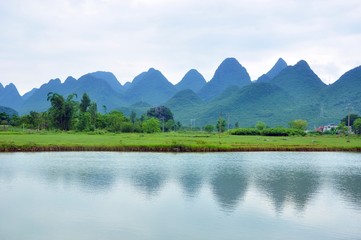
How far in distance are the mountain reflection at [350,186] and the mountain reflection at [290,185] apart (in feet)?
3.51

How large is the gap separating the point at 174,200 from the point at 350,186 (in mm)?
9346

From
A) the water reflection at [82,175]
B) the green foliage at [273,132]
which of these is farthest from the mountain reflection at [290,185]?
the green foliage at [273,132]

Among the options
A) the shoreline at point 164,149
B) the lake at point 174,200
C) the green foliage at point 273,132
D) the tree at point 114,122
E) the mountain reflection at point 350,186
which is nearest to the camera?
the lake at point 174,200

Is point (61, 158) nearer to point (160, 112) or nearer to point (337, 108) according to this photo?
point (160, 112)

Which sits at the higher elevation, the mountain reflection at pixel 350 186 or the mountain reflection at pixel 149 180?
the mountain reflection at pixel 149 180

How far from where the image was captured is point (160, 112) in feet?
329

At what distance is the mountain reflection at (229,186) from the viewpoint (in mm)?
14980

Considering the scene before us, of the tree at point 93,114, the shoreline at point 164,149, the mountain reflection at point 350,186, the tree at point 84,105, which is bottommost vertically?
the mountain reflection at point 350,186

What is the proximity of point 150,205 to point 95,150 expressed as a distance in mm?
18225

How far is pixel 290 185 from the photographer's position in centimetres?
1869

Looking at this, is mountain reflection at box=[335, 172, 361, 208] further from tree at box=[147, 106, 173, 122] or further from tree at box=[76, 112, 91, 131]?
tree at box=[147, 106, 173, 122]

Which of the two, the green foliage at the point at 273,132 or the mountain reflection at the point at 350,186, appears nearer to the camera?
the mountain reflection at the point at 350,186

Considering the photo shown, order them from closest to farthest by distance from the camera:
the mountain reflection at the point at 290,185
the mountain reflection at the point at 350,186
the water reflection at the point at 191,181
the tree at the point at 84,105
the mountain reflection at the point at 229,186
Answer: the mountain reflection at the point at 229,186
the mountain reflection at the point at 290,185
the mountain reflection at the point at 350,186
the water reflection at the point at 191,181
the tree at the point at 84,105

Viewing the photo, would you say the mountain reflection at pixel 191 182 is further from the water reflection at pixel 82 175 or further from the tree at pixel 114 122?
the tree at pixel 114 122
